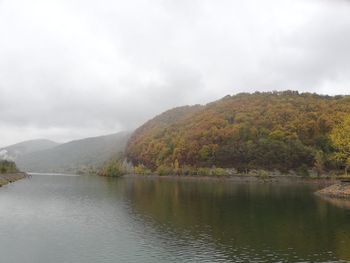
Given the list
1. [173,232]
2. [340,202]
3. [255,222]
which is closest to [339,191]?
[340,202]

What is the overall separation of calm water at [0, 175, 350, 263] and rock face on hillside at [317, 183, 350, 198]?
64.7 ft

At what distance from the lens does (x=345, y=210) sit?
84.5 meters

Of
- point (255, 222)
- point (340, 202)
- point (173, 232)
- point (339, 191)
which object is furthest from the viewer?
point (339, 191)

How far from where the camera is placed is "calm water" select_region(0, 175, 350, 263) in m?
47.1

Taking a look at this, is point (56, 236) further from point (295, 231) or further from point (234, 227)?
point (295, 231)

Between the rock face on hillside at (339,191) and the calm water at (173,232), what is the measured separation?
19.7m

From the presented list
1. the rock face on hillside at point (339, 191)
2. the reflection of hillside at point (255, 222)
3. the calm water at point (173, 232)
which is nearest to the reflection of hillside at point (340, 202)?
the calm water at point (173, 232)

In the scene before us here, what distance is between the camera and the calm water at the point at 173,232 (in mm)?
47125

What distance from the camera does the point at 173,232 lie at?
60219mm

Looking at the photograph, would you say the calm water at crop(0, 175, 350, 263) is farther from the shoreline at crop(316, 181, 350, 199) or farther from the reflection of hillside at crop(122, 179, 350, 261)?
the shoreline at crop(316, 181, 350, 199)

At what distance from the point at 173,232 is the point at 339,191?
249ft

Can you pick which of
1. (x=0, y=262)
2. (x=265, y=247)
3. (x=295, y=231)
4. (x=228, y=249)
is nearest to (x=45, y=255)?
(x=0, y=262)

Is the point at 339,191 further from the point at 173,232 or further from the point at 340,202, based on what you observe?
the point at 173,232

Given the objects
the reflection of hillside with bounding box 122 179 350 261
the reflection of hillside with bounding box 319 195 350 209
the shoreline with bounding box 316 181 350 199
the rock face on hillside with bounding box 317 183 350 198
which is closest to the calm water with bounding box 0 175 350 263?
the reflection of hillside with bounding box 122 179 350 261
